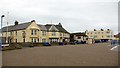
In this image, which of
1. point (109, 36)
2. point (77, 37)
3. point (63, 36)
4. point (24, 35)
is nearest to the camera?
point (24, 35)

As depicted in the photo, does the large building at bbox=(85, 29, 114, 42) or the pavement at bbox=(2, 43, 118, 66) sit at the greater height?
the large building at bbox=(85, 29, 114, 42)

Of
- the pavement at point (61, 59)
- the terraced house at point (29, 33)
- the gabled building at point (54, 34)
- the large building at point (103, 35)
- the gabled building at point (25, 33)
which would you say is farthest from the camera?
the large building at point (103, 35)

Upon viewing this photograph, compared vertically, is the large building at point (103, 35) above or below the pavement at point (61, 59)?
above

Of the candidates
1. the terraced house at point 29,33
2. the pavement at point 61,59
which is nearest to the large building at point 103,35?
the terraced house at point 29,33

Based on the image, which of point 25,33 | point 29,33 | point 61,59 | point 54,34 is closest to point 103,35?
point 54,34

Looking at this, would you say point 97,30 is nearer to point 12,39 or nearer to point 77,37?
point 77,37

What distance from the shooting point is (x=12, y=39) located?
237 feet

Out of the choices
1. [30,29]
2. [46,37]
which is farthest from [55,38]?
[30,29]

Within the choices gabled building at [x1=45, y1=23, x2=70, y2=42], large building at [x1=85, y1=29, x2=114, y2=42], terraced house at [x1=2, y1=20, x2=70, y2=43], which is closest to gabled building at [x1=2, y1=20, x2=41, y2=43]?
terraced house at [x1=2, y1=20, x2=70, y2=43]

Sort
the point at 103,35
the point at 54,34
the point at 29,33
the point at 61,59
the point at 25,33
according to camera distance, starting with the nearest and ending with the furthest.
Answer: the point at 61,59 < the point at 25,33 < the point at 29,33 < the point at 54,34 < the point at 103,35

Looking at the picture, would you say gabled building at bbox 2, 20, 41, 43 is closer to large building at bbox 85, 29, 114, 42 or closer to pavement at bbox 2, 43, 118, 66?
pavement at bbox 2, 43, 118, 66

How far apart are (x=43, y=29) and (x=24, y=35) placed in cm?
1148

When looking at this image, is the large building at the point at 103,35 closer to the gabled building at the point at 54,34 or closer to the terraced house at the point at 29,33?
the gabled building at the point at 54,34

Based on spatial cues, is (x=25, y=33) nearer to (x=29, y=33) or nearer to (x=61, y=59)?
(x=29, y=33)
